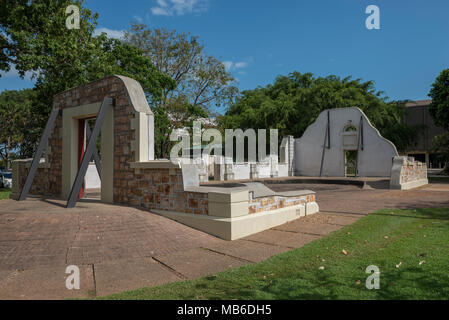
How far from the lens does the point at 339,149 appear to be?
2572cm

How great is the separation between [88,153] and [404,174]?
1509 centimetres

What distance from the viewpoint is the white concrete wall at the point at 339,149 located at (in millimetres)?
23844

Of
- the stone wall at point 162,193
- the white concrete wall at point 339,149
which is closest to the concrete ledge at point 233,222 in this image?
the stone wall at point 162,193

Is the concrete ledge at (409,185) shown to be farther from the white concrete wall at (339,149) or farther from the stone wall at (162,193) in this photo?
the stone wall at (162,193)

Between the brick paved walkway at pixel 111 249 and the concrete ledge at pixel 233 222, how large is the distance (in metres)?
0.17

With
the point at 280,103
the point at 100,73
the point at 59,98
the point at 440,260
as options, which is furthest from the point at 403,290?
the point at 280,103

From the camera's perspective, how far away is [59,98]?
35.5 ft

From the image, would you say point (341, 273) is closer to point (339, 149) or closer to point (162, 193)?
point (162, 193)

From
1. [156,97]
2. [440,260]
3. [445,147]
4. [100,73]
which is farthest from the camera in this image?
[445,147]

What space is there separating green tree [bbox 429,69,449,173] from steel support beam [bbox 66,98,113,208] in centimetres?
2718

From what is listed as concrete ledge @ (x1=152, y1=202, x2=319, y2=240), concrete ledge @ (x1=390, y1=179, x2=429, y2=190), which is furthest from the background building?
concrete ledge @ (x1=152, y1=202, x2=319, y2=240)
